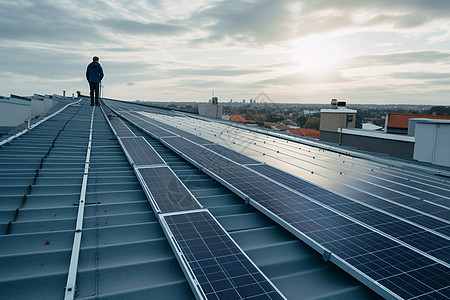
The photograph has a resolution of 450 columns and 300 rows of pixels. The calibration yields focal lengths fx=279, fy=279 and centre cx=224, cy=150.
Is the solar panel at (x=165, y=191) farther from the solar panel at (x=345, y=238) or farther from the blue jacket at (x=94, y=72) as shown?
the blue jacket at (x=94, y=72)

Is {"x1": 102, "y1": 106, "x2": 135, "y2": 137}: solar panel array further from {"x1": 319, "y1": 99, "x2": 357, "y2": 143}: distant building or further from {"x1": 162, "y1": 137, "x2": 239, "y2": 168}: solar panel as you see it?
{"x1": 319, "y1": 99, "x2": 357, "y2": 143}: distant building

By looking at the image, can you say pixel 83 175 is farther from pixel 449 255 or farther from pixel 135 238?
pixel 449 255

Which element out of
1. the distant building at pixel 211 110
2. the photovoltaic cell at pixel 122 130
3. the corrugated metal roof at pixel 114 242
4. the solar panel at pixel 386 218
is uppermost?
the distant building at pixel 211 110

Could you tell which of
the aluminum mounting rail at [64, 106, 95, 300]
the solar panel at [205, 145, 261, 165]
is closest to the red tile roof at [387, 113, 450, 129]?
the solar panel at [205, 145, 261, 165]

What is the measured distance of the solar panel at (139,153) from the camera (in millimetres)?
9523

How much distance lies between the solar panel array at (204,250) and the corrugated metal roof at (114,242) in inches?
13.0

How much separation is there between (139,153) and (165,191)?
4192 millimetres

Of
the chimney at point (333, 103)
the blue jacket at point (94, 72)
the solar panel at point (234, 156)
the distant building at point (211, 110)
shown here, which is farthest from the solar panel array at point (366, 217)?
the distant building at point (211, 110)

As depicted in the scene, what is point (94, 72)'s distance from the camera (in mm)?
19719

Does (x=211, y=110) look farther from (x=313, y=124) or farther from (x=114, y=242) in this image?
(x=313, y=124)

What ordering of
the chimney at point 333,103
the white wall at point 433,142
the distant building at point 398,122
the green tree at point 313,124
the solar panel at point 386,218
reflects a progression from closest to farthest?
the solar panel at point 386,218
the white wall at point 433,142
the distant building at point 398,122
the chimney at point 333,103
the green tree at point 313,124

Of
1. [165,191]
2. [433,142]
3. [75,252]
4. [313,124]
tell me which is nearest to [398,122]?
[433,142]

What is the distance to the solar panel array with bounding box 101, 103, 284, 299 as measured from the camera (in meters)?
3.72

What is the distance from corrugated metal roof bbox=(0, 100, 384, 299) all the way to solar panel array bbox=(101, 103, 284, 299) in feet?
1.08
